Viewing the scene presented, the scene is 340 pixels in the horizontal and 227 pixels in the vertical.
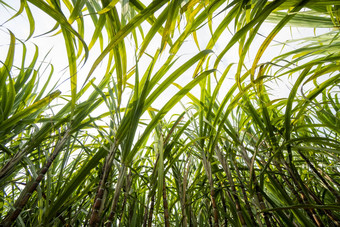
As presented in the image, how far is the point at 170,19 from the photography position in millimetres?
510

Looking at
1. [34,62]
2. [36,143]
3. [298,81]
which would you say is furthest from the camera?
[34,62]

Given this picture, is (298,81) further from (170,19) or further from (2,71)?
(2,71)

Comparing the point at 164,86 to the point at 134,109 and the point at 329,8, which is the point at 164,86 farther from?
the point at 329,8

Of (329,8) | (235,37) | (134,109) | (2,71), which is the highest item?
(2,71)

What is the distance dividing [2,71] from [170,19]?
0.91 metres

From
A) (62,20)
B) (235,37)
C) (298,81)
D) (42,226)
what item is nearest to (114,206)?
(42,226)

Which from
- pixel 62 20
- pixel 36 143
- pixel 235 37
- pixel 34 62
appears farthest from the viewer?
pixel 34 62

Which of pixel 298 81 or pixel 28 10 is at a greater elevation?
pixel 28 10

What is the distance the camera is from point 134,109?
627 mm

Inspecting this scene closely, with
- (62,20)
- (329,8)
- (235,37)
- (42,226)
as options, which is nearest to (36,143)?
(42,226)

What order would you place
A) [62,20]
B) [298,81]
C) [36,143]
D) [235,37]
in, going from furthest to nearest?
[36,143], [298,81], [235,37], [62,20]

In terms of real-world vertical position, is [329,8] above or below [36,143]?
above

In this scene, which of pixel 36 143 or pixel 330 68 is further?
pixel 36 143

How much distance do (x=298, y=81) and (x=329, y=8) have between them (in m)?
0.25
